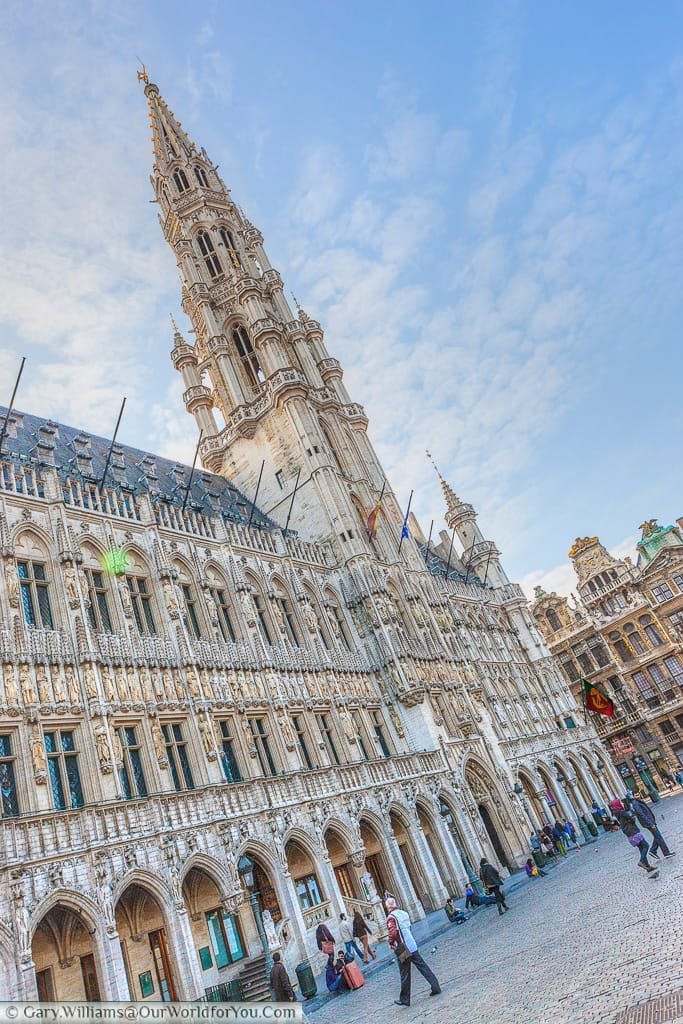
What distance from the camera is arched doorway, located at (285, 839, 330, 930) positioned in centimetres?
2289

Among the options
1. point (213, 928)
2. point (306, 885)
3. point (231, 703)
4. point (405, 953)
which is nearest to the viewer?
point (405, 953)

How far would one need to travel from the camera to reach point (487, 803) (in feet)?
125

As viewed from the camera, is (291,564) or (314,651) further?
(291,564)

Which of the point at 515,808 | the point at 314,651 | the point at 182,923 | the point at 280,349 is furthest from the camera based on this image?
the point at 280,349

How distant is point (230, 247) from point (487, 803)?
44.4 m

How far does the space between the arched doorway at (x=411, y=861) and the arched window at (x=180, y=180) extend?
51731 millimetres

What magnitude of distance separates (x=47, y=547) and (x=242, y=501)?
19.7 meters

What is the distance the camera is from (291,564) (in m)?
35.1

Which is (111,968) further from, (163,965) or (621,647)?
(621,647)

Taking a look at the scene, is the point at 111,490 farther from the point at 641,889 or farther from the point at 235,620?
the point at 641,889

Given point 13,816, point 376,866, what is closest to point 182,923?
point 13,816

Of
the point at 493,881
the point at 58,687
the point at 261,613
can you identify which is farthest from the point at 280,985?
the point at 261,613

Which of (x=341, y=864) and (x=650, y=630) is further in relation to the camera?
(x=650, y=630)

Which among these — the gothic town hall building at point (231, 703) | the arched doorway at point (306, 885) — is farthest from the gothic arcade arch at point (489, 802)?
the arched doorway at point (306, 885)
